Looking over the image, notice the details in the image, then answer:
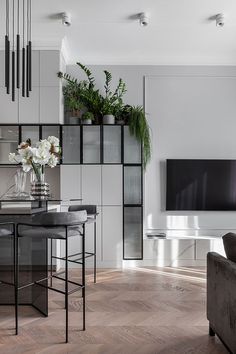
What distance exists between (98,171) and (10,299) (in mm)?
2168

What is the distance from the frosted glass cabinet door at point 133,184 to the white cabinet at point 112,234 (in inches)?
10.1

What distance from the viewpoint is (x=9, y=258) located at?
3.61m

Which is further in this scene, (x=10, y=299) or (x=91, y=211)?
(x=91, y=211)

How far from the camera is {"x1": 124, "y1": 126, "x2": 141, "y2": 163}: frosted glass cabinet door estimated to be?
17.0ft

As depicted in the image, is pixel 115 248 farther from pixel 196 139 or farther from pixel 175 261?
pixel 196 139

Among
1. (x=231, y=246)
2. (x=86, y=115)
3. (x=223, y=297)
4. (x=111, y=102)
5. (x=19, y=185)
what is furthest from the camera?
(x=111, y=102)

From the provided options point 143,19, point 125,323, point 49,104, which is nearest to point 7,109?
point 49,104

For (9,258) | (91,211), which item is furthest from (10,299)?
(91,211)

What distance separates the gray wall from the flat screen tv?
0.43 ft

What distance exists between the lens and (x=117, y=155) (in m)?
5.18

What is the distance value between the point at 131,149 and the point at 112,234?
1.26m

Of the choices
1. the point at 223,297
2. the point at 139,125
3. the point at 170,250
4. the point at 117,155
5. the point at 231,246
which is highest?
the point at 139,125

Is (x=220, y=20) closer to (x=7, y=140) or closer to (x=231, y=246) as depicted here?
(x=231, y=246)

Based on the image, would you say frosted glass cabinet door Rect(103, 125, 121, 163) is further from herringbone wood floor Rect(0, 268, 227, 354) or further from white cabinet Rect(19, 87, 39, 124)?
herringbone wood floor Rect(0, 268, 227, 354)
